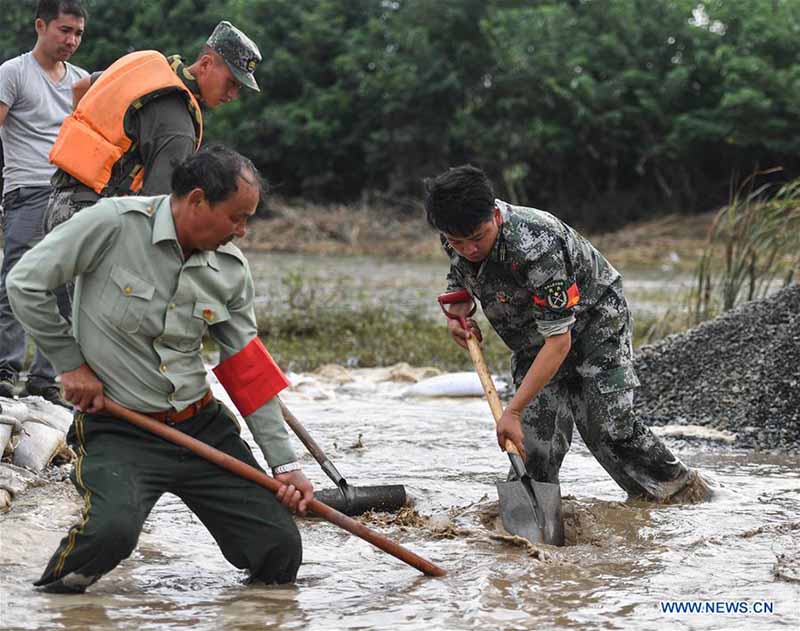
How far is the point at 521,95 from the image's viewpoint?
954 inches

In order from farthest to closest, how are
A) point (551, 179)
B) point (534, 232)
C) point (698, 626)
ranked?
1. point (551, 179)
2. point (534, 232)
3. point (698, 626)

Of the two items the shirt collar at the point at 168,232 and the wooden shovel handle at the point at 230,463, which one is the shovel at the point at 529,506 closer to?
the wooden shovel handle at the point at 230,463

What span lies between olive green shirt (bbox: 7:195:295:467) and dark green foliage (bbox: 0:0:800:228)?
63.2ft

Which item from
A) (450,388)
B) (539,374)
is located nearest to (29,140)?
(539,374)

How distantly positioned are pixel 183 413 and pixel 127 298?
41 cm

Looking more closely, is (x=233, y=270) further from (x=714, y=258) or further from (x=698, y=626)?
(x=714, y=258)

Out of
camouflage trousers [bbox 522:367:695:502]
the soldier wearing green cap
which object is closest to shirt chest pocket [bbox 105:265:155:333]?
the soldier wearing green cap

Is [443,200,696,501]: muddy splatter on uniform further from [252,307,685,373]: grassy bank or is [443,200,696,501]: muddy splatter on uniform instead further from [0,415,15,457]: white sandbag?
[252,307,685,373]: grassy bank

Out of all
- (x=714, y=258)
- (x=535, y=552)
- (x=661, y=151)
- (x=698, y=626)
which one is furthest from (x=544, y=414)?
(x=661, y=151)

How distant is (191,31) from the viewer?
2784 cm

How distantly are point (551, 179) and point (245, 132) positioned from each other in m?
6.90

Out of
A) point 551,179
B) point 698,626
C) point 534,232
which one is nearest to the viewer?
point 698,626

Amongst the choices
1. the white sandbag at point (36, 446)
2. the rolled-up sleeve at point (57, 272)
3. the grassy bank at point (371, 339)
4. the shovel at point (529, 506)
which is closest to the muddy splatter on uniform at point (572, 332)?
the shovel at point (529, 506)

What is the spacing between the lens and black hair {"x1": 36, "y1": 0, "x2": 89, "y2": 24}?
18.0 feet
